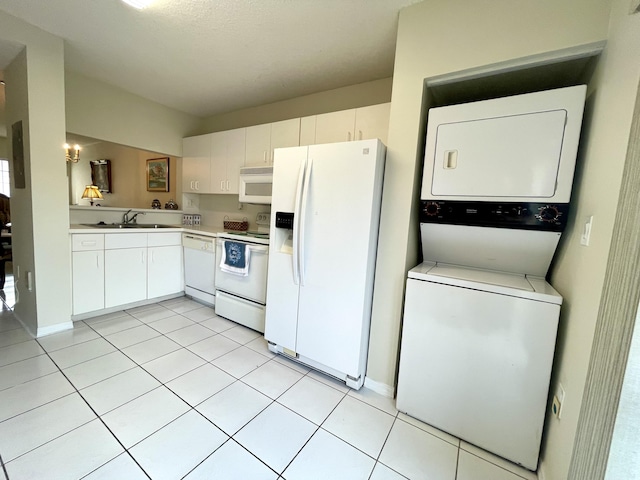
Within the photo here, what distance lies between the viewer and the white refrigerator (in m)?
1.69

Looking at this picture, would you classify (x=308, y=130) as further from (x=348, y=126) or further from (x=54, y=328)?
(x=54, y=328)

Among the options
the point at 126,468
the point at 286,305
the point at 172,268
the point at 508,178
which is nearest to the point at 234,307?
the point at 286,305

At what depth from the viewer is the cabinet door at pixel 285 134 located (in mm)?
2666

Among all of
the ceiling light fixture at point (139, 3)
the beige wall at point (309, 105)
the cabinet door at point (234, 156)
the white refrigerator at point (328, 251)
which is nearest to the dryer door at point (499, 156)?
the white refrigerator at point (328, 251)

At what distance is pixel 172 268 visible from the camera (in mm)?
3211

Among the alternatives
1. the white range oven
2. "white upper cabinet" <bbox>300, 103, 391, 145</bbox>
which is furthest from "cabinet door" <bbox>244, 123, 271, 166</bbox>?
Result: the white range oven

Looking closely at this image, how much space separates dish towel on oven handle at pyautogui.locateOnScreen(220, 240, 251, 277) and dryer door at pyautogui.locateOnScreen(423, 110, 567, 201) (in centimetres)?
179

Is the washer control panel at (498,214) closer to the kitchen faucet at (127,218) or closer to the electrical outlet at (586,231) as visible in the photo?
the electrical outlet at (586,231)

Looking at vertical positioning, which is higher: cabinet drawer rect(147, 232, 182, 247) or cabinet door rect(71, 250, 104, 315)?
cabinet drawer rect(147, 232, 182, 247)

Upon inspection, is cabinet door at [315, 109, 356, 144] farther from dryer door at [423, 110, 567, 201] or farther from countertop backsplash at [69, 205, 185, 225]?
countertop backsplash at [69, 205, 185, 225]

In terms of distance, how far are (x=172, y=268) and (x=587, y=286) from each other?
3.66 meters

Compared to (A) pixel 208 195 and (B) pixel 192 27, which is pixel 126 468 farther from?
(A) pixel 208 195

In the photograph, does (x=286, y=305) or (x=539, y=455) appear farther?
(x=286, y=305)

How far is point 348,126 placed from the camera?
2355 millimetres
